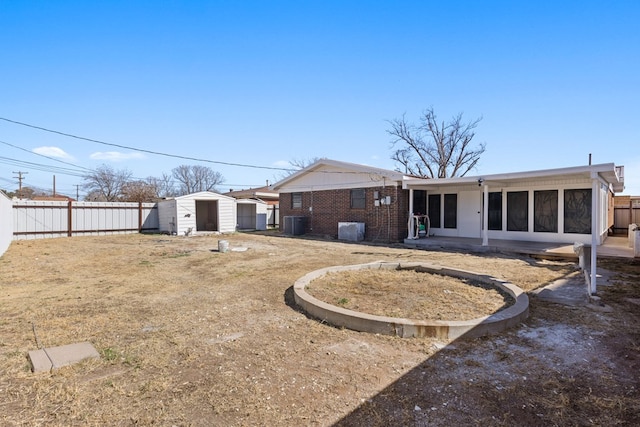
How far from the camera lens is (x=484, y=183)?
11477 mm

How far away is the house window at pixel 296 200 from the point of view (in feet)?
57.9

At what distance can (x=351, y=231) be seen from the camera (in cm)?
1466

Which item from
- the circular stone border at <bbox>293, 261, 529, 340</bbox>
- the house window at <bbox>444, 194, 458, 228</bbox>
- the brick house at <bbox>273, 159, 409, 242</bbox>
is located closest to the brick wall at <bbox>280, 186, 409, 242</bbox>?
the brick house at <bbox>273, 159, 409, 242</bbox>

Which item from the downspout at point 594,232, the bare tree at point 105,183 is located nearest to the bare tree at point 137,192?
the bare tree at point 105,183

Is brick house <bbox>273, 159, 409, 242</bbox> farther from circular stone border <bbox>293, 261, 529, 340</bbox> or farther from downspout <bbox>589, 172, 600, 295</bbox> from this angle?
circular stone border <bbox>293, 261, 529, 340</bbox>

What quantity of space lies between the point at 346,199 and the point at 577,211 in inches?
318

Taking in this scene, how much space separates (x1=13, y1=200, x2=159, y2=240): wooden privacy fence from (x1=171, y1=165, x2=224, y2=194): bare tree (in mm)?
34814

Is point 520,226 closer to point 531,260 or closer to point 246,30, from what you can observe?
point 531,260

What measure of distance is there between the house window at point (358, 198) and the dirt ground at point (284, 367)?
9448mm

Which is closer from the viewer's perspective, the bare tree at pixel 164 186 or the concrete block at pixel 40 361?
the concrete block at pixel 40 361

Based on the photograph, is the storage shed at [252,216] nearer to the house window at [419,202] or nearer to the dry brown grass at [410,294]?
the house window at [419,202]

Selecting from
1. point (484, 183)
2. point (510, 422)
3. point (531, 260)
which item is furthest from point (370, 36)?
point (510, 422)

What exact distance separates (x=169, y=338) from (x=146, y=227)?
16.7 metres

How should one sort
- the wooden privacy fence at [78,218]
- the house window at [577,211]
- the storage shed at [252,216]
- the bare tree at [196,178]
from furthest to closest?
the bare tree at [196,178]
the storage shed at [252,216]
the wooden privacy fence at [78,218]
the house window at [577,211]
